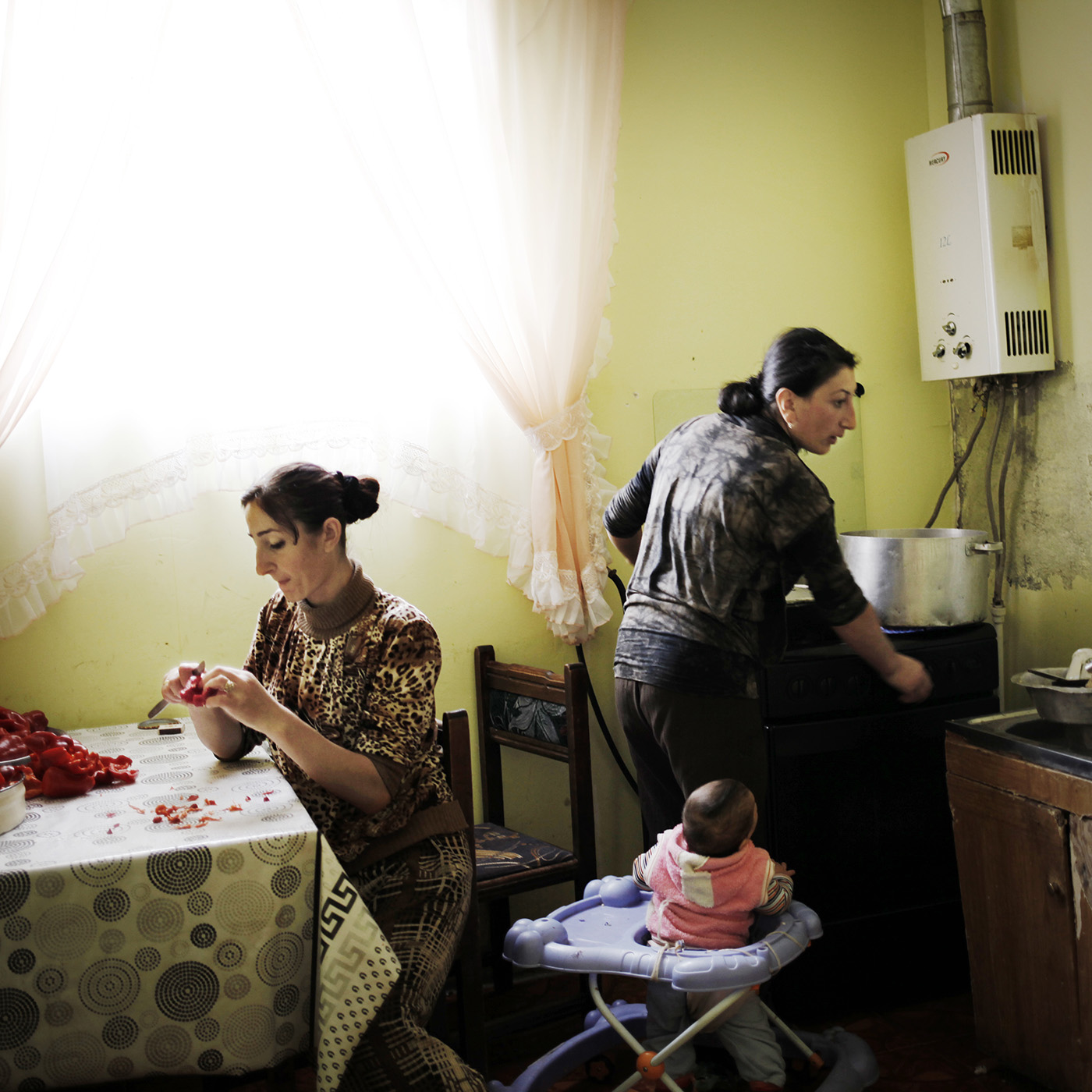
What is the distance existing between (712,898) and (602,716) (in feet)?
3.29

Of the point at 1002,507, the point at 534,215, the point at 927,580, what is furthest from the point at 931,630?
the point at 534,215

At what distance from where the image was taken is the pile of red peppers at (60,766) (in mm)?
1657

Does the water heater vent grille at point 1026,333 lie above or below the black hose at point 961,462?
above

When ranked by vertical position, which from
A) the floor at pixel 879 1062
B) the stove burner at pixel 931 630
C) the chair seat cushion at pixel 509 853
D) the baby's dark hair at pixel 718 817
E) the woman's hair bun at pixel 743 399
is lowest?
the floor at pixel 879 1062

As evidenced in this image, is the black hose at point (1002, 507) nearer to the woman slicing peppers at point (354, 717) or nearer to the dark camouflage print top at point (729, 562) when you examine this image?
the dark camouflage print top at point (729, 562)

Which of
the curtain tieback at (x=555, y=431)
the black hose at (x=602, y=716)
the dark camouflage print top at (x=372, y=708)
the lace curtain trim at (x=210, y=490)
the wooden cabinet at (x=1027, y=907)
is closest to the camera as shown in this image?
the dark camouflage print top at (x=372, y=708)

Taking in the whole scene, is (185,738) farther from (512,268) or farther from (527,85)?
(527,85)

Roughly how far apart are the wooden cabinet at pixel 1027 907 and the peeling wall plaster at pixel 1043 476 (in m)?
0.86

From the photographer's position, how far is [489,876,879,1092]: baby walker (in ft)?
5.40

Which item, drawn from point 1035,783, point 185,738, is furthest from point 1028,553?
point 185,738

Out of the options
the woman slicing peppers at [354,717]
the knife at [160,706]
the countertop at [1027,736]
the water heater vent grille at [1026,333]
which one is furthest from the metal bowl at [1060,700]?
the knife at [160,706]

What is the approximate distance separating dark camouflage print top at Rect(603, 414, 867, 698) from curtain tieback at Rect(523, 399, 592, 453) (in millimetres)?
550

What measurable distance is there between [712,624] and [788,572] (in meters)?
0.21

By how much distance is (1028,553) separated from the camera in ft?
9.20
